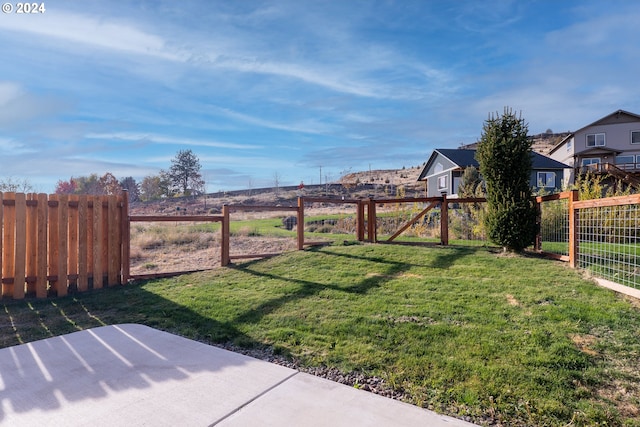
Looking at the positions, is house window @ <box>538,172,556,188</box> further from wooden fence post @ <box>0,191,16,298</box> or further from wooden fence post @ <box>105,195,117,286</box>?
wooden fence post @ <box>0,191,16,298</box>

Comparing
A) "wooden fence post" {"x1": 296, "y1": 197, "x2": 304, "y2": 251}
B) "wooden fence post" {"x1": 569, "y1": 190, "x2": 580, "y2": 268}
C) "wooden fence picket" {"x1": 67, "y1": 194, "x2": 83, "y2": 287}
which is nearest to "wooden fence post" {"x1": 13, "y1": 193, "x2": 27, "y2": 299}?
"wooden fence picket" {"x1": 67, "y1": 194, "x2": 83, "y2": 287}

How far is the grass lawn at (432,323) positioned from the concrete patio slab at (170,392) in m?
0.38

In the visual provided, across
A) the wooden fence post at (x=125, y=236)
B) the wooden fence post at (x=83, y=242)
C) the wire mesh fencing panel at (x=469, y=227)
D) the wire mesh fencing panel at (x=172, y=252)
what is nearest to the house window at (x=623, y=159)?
the wire mesh fencing panel at (x=469, y=227)

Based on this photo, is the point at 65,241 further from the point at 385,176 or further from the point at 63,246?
the point at 385,176

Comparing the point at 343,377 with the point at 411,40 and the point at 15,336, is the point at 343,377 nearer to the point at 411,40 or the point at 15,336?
the point at 15,336

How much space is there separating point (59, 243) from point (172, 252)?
14.0 feet

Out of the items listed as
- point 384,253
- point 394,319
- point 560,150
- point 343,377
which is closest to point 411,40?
point 384,253

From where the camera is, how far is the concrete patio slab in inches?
98.0

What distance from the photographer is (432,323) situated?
161 inches

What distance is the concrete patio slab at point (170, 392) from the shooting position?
2.49 meters

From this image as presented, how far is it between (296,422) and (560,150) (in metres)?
48.0

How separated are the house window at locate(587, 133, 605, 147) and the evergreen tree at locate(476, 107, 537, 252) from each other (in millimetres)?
36376

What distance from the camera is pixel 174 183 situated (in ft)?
149

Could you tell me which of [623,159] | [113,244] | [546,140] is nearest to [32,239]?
[113,244]
